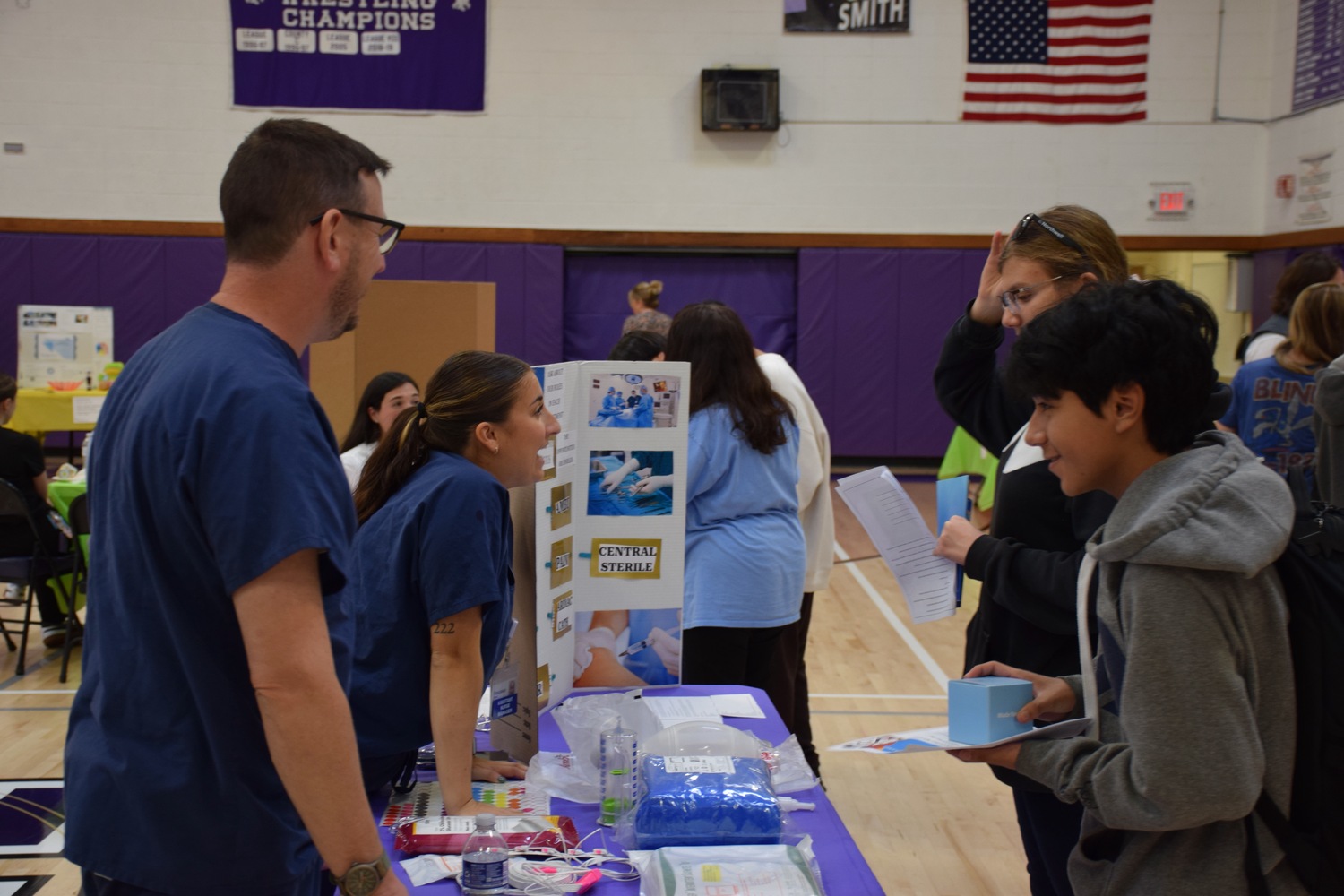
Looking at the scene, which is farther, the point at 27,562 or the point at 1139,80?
the point at 1139,80

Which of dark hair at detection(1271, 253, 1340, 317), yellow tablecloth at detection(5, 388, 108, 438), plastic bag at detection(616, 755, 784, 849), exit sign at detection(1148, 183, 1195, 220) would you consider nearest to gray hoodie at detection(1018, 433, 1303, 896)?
plastic bag at detection(616, 755, 784, 849)

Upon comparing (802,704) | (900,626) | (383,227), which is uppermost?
(383,227)

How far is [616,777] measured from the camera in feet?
6.55

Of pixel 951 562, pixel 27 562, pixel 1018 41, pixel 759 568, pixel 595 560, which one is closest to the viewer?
pixel 951 562

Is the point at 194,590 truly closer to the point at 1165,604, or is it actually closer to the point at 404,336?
the point at 1165,604

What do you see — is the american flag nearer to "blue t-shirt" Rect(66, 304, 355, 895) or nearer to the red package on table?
the red package on table

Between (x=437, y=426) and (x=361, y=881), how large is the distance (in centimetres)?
102

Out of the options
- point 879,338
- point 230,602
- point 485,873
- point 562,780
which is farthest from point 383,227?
point 879,338

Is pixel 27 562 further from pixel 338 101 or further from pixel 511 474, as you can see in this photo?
pixel 338 101

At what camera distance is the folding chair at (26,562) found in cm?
510

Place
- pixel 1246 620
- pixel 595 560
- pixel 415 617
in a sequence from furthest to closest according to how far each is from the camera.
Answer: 1. pixel 595 560
2. pixel 415 617
3. pixel 1246 620

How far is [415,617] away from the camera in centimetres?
201

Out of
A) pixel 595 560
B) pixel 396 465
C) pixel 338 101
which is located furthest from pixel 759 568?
pixel 338 101

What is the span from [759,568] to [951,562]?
1.08 m
